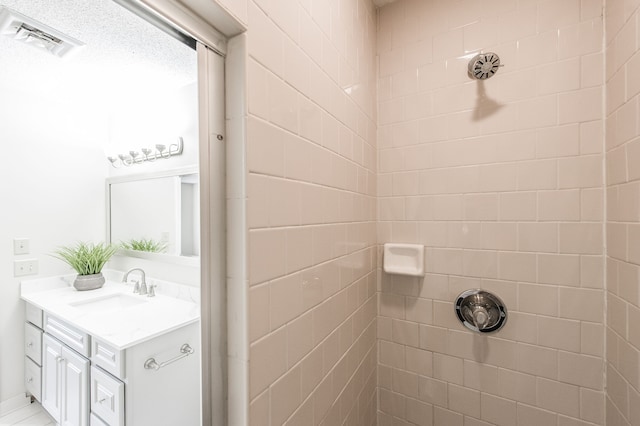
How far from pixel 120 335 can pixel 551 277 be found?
1.84m

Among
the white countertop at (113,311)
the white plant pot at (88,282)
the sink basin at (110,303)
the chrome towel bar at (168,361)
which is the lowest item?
the chrome towel bar at (168,361)

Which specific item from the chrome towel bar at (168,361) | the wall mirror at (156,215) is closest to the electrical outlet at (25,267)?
the wall mirror at (156,215)

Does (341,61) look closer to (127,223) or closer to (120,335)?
(120,335)

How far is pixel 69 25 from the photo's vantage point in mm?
1086

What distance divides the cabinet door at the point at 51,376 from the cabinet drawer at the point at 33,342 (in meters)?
0.05

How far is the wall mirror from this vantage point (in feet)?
5.45

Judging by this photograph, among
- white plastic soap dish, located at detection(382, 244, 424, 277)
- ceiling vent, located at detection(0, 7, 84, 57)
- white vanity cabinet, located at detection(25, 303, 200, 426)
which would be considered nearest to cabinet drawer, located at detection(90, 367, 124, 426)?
white vanity cabinet, located at detection(25, 303, 200, 426)

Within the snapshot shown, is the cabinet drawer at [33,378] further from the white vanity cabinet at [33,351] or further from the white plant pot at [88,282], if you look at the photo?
the white plant pot at [88,282]

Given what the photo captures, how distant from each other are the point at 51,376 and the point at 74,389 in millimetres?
256

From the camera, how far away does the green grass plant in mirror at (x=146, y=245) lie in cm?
179

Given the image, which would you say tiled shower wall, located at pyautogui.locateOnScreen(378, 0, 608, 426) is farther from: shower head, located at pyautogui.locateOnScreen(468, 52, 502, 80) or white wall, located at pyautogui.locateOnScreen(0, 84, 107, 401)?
white wall, located at pyautogui.locateOnScreen(0, 84, 107, 401)

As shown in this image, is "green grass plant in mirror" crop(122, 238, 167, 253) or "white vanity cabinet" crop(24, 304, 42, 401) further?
"green grass plant in mirror" crop(122, 238, 167, 253)

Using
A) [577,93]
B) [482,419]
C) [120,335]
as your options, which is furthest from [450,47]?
[120,335]

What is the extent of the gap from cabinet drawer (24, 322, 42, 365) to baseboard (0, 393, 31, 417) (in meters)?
0.26
